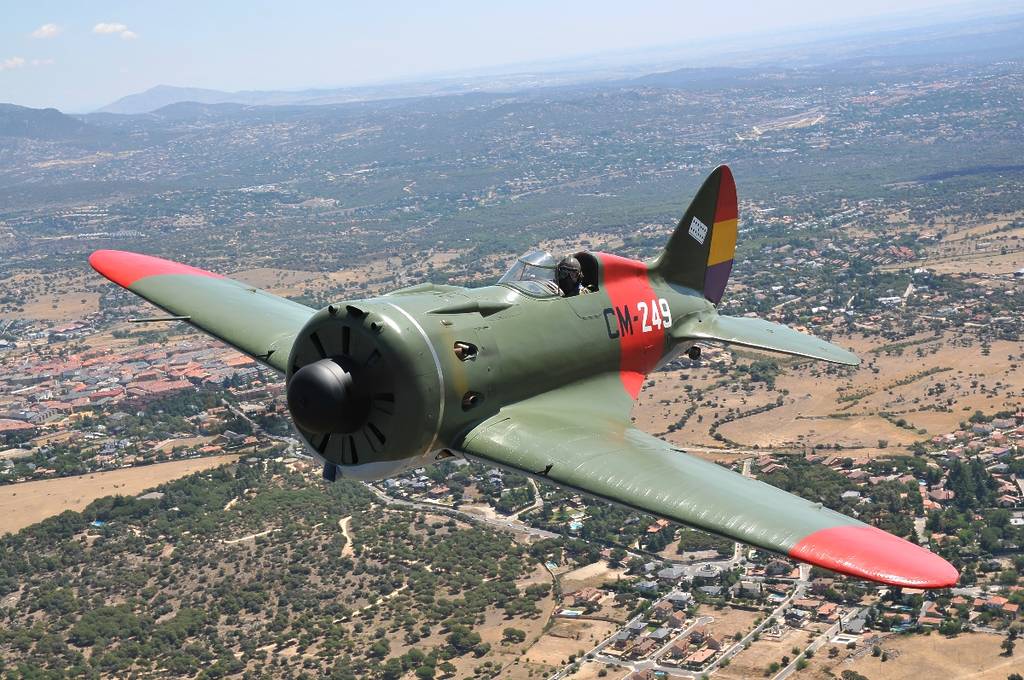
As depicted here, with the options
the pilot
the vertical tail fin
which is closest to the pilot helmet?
the pilot

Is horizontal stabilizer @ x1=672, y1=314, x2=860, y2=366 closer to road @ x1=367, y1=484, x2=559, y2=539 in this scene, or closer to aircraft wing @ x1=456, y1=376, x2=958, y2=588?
aircraft wing @ x1=456, y1=376, x2=958, y2=588

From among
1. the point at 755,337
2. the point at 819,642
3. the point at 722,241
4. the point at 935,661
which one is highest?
the point at 722,241

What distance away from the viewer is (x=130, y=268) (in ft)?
100

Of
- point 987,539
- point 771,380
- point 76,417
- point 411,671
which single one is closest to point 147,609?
point 411,671

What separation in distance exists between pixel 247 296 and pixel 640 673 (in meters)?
25.3

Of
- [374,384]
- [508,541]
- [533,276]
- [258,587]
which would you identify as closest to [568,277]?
[533,276]

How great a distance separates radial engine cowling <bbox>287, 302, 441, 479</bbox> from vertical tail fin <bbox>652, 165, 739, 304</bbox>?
33.5 ft

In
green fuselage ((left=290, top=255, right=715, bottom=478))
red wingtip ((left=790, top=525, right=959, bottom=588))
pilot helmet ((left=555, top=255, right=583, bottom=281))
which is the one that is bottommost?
red wingtip ((left=790, top=525, right=959, bottom=588))

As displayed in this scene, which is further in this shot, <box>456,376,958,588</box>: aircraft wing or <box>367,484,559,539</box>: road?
<box>367,484,559,539</box>: road

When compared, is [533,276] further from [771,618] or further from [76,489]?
[76,489]

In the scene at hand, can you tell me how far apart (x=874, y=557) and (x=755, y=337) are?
39.1ft

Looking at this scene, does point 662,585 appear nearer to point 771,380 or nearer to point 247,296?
point 247,296

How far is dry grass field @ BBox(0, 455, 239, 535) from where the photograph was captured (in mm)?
69812

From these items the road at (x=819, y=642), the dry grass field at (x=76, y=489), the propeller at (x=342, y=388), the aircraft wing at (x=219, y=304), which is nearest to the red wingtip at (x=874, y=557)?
the propeller at (x=342, y=388)
